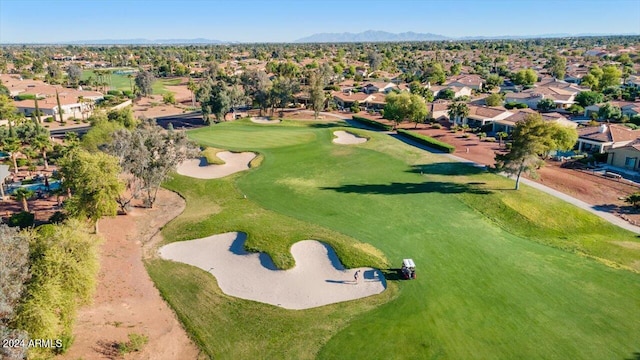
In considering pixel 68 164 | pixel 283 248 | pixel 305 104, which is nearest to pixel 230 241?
pixel 283 248

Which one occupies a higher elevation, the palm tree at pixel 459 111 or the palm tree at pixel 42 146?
the palm tree at pixel 459 111

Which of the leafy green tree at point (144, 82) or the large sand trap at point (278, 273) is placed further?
the leafy green tree at point (144, 82)

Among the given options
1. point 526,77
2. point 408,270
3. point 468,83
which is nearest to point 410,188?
point 408,270

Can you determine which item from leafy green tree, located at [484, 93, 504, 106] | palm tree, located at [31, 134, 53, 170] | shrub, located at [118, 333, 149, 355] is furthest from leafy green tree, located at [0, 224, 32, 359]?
leafy green tree, located at [484, 93, 504, 106]

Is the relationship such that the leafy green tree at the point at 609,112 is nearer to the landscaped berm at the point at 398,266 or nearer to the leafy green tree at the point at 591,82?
the leafy green tree at the point at 591,82

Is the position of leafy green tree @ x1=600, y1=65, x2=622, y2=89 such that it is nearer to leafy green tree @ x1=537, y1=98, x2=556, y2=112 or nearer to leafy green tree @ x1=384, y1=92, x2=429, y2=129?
leafy green tree @ x1=537, y1=98, x2=556, y2=112

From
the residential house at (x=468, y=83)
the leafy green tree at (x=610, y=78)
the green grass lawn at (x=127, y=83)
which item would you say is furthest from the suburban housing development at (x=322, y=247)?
the green grass lawn at (x=127, y=83)

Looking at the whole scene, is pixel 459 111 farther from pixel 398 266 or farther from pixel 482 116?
pixel 398 266

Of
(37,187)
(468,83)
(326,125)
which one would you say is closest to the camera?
(37,187)
